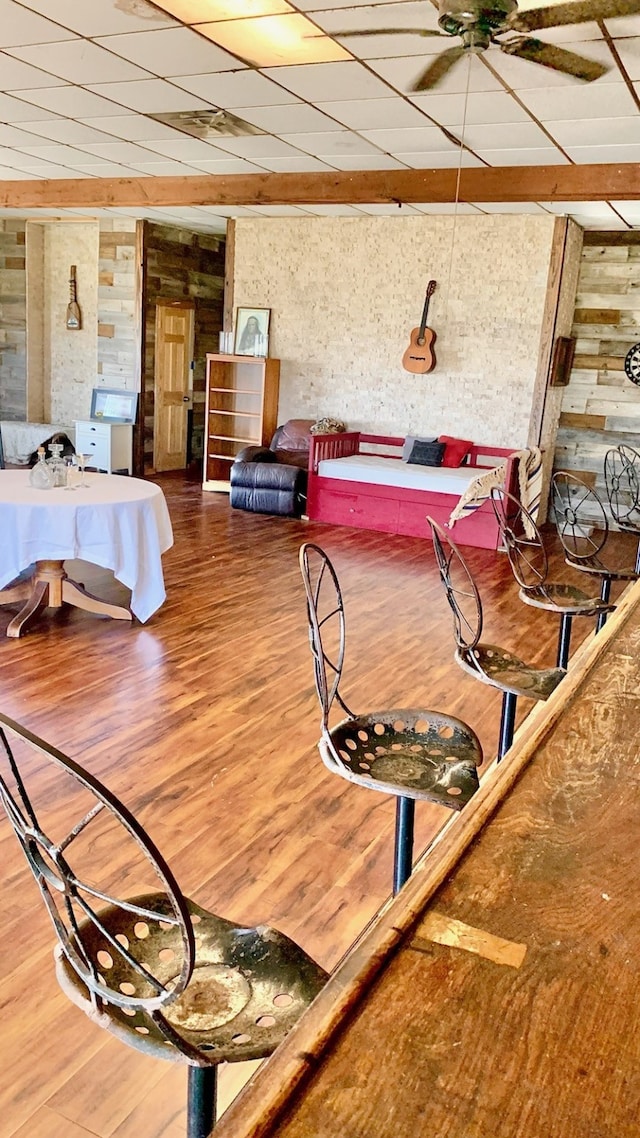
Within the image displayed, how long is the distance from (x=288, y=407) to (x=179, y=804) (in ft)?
22.9

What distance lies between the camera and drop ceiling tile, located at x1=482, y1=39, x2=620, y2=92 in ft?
13.0

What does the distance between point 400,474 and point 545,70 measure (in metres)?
3.97

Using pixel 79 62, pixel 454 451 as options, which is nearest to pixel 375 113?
pixel 79 62

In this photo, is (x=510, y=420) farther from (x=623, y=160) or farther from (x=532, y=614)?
(x=532, y=614)

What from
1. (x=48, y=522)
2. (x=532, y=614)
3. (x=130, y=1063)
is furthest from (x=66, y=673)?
(x=532, y=614)

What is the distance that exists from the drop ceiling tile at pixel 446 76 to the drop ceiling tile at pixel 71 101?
1.89m

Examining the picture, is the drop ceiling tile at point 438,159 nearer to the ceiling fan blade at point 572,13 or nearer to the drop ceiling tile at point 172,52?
the drop ceiling tile at point 172,52

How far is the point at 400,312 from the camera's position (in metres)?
8.68

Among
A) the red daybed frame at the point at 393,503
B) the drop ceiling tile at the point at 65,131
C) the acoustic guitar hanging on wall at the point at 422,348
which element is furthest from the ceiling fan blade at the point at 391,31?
the acoustic guitar hanging on wall at the point at 422,348

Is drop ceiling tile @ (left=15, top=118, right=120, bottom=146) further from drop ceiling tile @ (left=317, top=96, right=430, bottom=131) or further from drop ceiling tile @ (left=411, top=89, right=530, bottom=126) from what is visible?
drop ceiling tile @ (left=411, top=89, right=530, bottom=126)

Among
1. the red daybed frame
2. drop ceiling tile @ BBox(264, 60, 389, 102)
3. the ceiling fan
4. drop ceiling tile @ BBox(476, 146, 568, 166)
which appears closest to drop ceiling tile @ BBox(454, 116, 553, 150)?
drop ceiling tile @ BBox(476, 146, 568, 166)

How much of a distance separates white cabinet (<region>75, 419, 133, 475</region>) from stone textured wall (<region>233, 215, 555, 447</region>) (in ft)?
6.44

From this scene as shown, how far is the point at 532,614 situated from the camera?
219 inches

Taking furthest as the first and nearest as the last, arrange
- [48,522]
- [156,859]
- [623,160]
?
1. [623,160]
2. [48,522]
3. [156,859]
